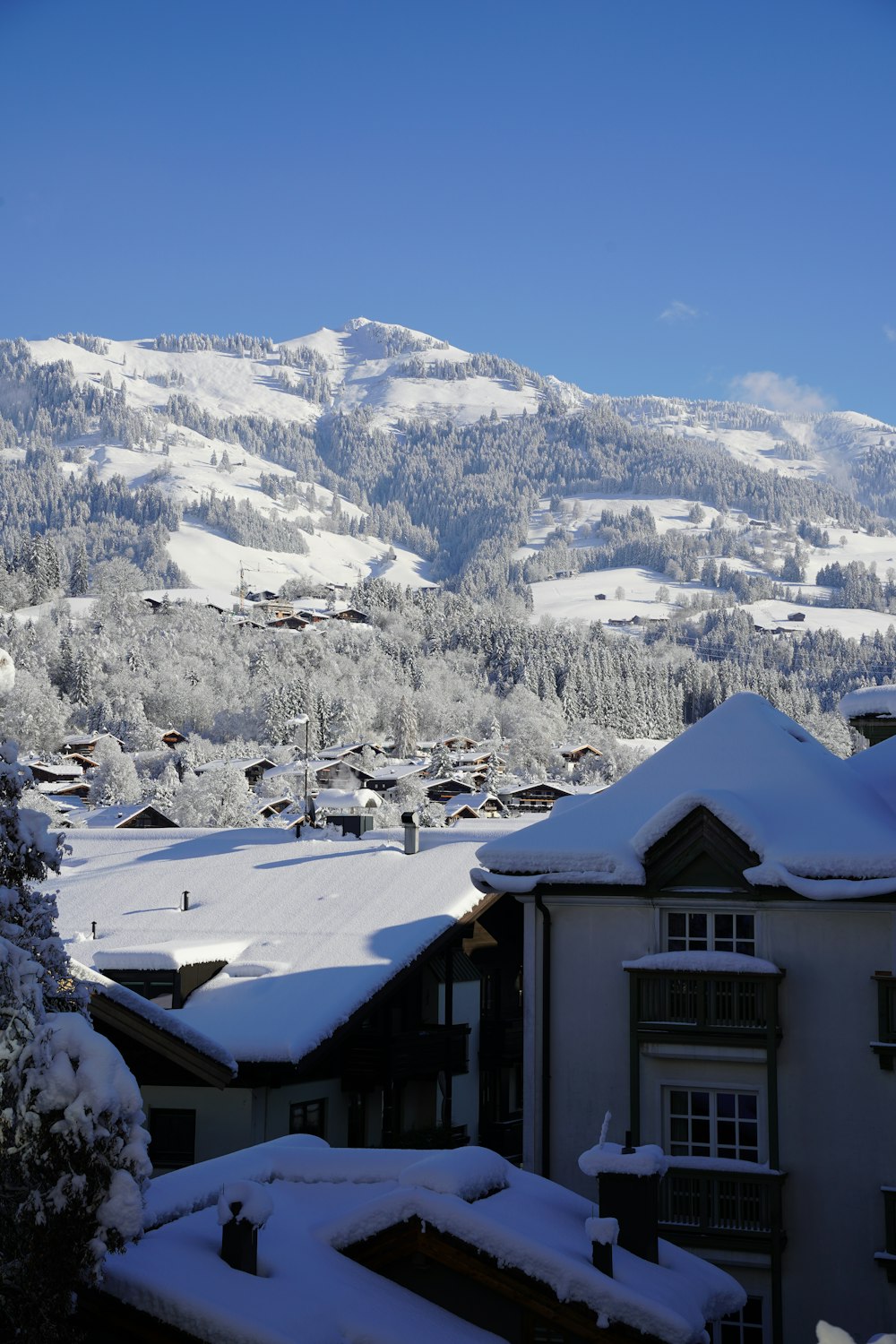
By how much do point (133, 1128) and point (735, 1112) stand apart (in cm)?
897

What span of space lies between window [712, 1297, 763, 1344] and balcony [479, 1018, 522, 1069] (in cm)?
769

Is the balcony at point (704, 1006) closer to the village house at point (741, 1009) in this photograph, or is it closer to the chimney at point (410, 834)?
the village house at point (741, 1009)

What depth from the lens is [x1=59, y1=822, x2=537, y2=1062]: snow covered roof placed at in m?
18.3

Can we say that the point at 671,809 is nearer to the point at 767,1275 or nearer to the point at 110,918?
the point at 767,1275

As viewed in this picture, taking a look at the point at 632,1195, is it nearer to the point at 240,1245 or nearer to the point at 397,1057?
the point at 240,1245

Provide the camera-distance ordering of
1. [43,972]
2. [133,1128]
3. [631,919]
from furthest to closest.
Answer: [631,919] < [43,972] < [133,1128]

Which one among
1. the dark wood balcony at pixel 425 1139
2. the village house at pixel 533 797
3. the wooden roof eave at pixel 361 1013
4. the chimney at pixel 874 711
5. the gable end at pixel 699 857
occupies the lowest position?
the village house at pixel 533 797

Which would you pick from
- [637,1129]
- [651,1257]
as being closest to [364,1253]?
[651,1257]

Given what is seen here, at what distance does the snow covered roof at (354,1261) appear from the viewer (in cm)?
877

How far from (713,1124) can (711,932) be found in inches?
80.6

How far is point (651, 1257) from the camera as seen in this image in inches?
413

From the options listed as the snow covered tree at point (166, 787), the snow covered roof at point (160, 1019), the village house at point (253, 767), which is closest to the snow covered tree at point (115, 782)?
the snow covered tree at point (166, 787)

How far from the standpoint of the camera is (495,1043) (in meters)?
22.1

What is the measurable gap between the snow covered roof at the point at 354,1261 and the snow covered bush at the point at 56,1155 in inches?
30.7
